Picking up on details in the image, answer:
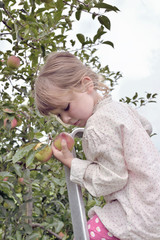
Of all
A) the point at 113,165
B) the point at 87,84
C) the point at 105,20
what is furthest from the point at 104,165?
the point at 105,20

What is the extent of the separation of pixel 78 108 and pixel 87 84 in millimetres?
124

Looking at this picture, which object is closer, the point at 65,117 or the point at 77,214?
the point at 77,214

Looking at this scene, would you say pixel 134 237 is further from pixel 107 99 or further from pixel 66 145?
pixel 107 99

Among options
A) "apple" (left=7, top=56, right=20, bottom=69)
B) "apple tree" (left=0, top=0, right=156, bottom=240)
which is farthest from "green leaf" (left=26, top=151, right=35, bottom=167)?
"apple" (left=7, top=56, right=20, bottom=69)

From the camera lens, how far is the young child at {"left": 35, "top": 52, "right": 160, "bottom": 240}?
1.08 metres

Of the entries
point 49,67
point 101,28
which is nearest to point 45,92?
point 49,67

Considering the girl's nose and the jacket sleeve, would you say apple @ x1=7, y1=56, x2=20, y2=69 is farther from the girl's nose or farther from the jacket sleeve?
the jacket sleeve

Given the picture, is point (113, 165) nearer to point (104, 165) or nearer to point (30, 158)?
point (104, 165)

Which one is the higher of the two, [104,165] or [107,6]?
[107,6]

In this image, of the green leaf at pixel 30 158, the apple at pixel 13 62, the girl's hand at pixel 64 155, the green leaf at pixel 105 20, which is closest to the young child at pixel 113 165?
the girl's hand at pixel 64 155

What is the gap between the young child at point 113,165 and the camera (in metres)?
1.08

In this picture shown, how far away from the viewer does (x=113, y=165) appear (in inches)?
41.9

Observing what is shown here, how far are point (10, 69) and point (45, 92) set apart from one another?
1.65 ft

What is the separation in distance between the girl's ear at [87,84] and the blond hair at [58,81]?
1 centimetres
